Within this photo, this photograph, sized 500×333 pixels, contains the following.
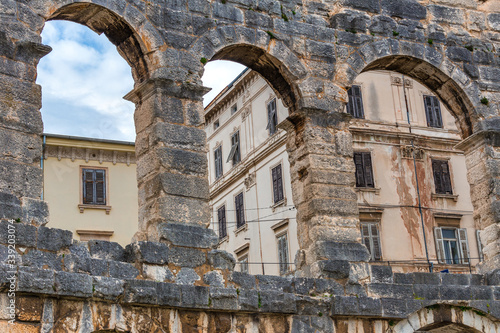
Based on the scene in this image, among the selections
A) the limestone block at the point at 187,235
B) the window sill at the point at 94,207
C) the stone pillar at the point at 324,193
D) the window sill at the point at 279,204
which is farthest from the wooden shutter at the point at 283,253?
the limestone block at the point at 187,235

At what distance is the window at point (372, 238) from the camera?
21516 millimetres

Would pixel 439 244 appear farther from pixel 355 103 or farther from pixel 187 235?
pixel 187 235

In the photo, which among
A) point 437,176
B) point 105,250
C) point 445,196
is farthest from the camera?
point 437,176

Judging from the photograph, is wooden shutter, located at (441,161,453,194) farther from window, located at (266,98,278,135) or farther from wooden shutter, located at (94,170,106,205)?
wooden shutter, located at (94,170,106,205)

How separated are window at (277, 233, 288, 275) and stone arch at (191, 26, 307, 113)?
1067 centimetres

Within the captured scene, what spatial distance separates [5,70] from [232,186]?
54.7ft

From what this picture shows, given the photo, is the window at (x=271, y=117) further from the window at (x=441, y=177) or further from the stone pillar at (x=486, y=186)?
the stone pillar at (x=486, y=186)

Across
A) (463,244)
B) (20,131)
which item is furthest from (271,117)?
(20,131)

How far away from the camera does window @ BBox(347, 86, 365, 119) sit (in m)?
22.8

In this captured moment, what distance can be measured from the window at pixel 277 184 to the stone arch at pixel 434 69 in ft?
34.0

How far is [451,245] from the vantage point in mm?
22750

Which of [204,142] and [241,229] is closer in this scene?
[204,142]

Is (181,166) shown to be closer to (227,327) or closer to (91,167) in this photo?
(227,327)

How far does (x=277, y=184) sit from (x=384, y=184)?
9.45 feet
